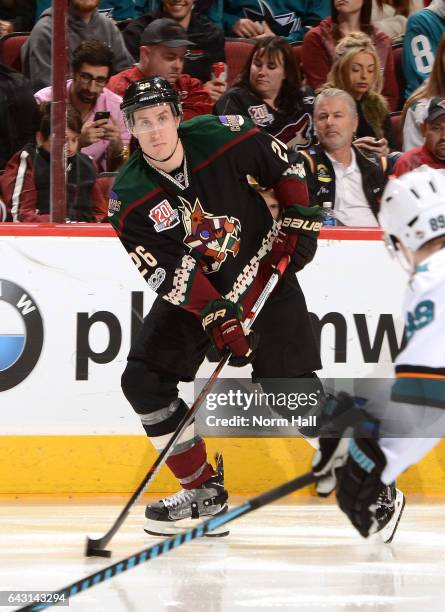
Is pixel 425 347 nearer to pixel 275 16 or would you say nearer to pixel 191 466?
pixel 191 466

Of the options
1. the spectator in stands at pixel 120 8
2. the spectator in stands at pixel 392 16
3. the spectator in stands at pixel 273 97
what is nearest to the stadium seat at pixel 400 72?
the spectator in stands at pixel 392 16

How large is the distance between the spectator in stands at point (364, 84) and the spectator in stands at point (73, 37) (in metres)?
0.91

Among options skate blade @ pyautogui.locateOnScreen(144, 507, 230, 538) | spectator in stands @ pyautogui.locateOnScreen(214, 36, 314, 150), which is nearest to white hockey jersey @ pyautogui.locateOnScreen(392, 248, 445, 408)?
skate blade @ pyautogui.locateOnScreen(144, 507, 230, 538)

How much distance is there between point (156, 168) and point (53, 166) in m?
0.78

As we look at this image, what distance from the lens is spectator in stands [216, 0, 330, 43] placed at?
5.70 meters

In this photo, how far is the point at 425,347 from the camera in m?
2.15

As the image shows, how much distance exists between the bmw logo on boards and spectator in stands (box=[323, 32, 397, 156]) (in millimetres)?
1533

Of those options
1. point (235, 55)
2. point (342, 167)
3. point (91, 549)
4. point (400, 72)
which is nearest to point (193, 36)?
point (235, 55)

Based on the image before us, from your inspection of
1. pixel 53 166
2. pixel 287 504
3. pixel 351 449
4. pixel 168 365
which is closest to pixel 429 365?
pixel 351 449

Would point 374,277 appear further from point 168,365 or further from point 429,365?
point 429,365

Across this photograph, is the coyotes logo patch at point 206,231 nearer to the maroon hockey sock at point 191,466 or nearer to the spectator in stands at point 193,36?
the maroon hockey sock at point 191,466

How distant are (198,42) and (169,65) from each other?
31cm

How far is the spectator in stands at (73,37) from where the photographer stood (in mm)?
4590

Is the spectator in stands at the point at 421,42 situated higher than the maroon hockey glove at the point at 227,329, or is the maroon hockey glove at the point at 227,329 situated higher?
the spectator in stands at the point at 421,42
